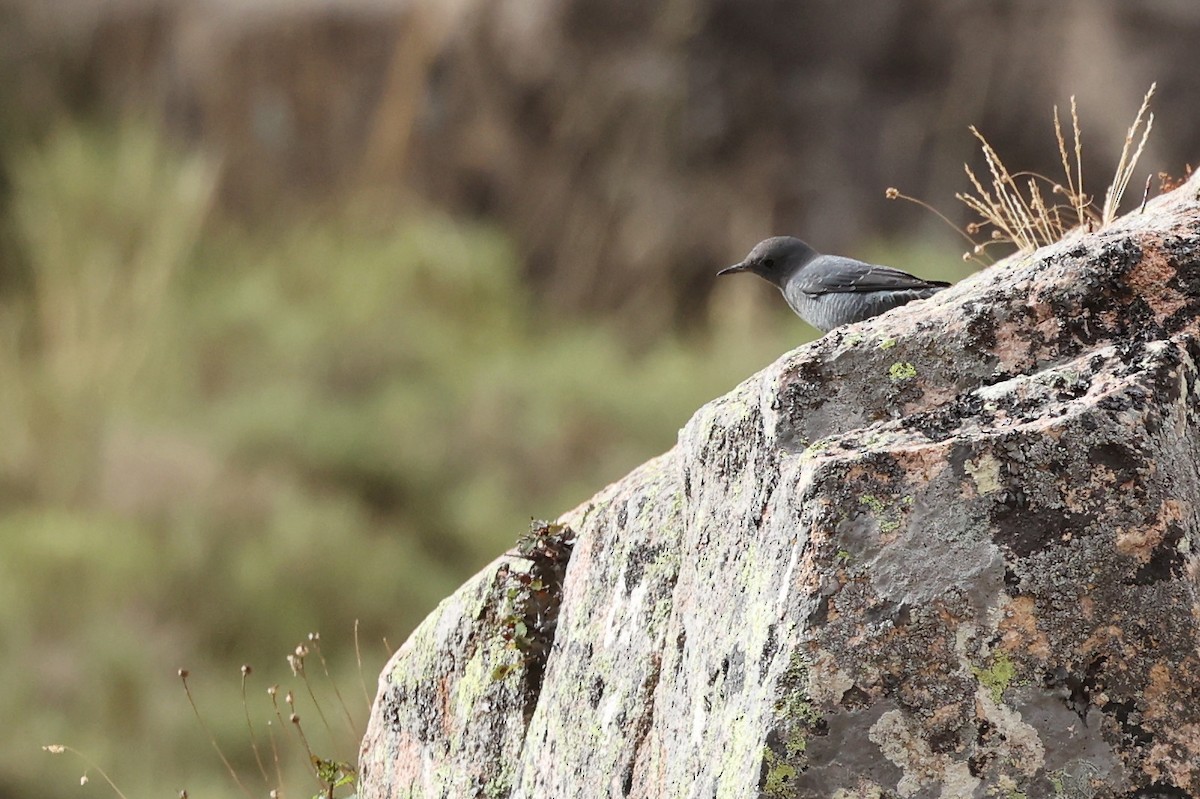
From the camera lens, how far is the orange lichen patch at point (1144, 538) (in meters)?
1.63

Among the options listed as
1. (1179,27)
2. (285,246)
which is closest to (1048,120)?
(1179,27)

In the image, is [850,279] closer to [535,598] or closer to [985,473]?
[535,598]

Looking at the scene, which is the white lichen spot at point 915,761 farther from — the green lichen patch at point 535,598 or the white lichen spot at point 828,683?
the green lichen patch at point 535,598

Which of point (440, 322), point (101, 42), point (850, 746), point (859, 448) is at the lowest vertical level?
point (850, 746)

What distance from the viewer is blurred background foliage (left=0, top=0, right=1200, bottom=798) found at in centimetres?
1119

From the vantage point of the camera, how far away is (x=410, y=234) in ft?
41.6

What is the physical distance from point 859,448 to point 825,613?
0.73 feet

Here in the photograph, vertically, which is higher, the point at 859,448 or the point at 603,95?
the point at 603,95

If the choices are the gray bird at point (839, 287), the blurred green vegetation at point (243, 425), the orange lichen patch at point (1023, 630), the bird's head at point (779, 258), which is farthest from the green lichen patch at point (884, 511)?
the blurred green vegetation at point (243, 425)

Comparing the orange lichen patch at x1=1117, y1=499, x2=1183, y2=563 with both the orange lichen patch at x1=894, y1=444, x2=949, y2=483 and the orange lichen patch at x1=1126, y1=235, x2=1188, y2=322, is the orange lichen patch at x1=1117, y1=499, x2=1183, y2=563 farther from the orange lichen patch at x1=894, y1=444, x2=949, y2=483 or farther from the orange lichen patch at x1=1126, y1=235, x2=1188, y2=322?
the orange lichen patch at x1=1126, y1=235, x2=1188, y2=322

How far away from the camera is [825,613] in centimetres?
168

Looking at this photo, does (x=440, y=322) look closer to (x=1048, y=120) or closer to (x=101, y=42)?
(x=101, y=42)

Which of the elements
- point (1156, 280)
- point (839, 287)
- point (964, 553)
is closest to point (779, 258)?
point (839, 287)

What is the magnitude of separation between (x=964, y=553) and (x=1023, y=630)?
0.35 ft
